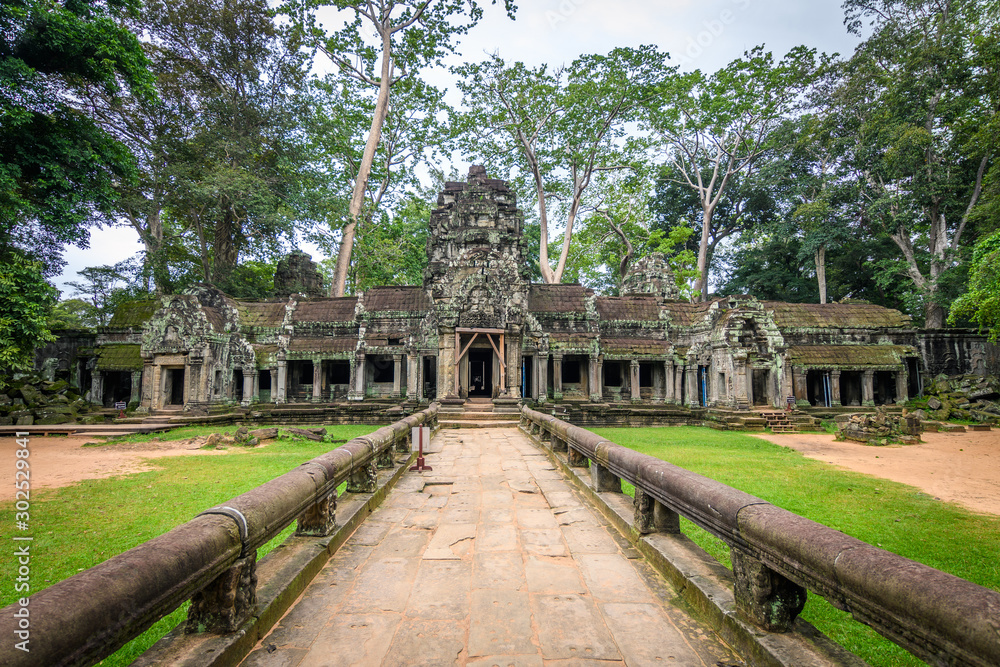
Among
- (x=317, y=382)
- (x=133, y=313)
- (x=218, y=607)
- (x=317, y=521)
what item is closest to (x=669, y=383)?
(x=317, y=382)

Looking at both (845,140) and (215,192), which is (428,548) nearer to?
(215,192)

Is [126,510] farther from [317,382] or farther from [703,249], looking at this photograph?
[703,249]

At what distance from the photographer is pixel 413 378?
1939 cm

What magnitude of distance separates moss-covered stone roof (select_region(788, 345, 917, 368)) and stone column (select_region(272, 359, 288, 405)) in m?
22.1

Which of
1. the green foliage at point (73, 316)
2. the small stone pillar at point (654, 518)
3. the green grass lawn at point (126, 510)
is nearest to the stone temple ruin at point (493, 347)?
the green foliage at point (73, 316)

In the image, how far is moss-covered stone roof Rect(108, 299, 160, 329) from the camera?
72.3ft

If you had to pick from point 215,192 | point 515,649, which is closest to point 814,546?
point 515,649

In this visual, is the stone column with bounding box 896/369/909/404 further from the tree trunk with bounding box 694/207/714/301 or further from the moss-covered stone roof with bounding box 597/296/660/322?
the tree trunk with bounding box 694/207/714/301

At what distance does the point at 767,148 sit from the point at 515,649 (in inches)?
1443

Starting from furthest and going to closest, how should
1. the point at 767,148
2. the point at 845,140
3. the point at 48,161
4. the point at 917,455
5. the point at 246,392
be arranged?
the point at 767,148 → the point at 845,140 → the point at 246,392 → the point at 48,161 → the point at 917,455

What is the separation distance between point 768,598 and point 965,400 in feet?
77.5

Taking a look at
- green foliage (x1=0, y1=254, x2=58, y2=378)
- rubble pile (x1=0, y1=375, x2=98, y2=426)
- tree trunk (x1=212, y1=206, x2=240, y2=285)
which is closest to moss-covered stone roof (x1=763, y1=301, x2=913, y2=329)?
tree trunk (x1=212, y1=206, x2=240, y2=285)

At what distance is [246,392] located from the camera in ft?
66.1

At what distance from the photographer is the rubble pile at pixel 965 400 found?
17.5m
